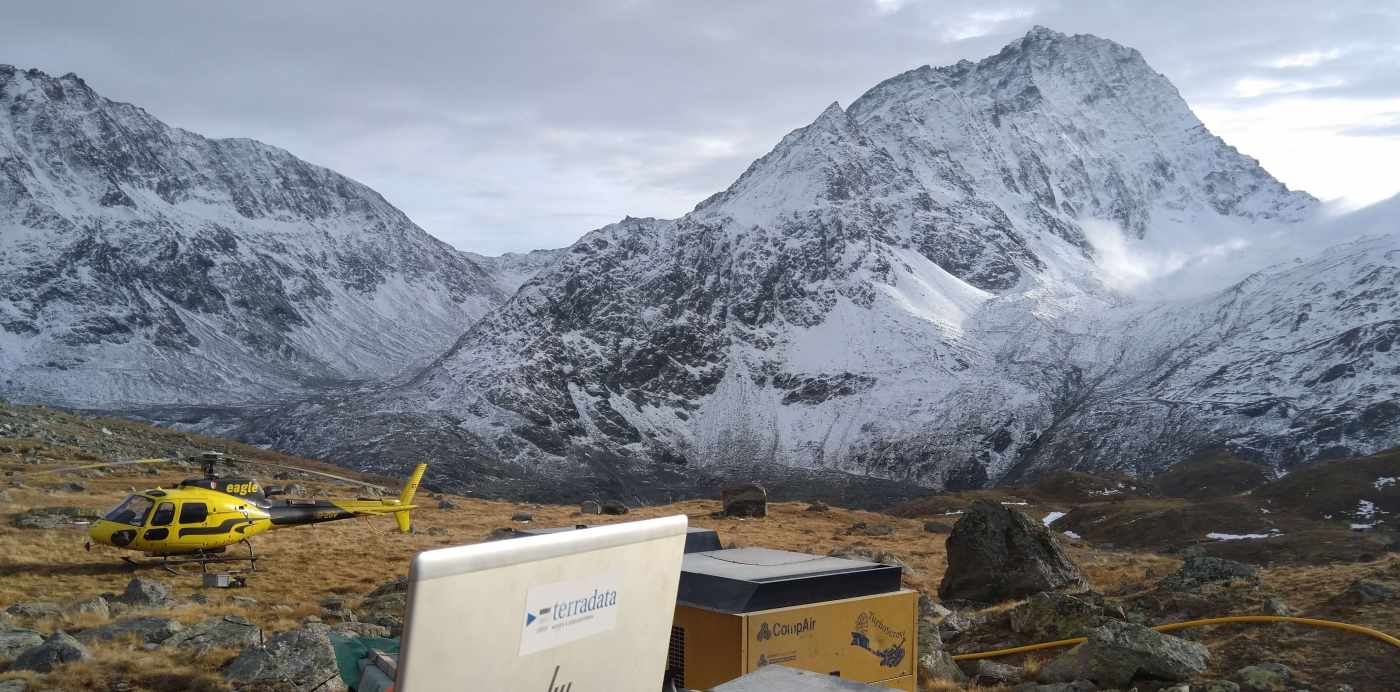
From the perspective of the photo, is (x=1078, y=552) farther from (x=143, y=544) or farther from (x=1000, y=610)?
(x=143, y=544)

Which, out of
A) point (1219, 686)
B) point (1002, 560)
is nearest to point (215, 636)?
point (1219, 686)

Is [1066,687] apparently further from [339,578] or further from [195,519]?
[195,519]

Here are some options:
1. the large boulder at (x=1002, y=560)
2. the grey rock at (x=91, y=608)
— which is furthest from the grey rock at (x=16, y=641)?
the large boulder at (x=1002, y=560)

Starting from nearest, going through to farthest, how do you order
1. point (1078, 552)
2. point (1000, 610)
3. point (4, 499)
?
point (1000, 610) → point (4, 499) → point (1078, 552)

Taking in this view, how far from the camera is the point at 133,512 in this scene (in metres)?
21.6

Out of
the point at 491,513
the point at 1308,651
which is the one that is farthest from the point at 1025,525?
the point at 491,513

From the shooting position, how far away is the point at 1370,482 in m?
97.3

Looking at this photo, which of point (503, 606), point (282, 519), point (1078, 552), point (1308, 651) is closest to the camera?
point (503, 606)

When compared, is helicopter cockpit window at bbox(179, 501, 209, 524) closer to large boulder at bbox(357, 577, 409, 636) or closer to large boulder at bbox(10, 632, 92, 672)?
large boulder at bbox(357, 577, 409, 636)

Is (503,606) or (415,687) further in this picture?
(503,606)

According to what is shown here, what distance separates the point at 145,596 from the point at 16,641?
13.7 ft

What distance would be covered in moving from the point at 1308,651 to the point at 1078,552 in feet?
100

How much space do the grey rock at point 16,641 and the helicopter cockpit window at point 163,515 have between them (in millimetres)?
7719

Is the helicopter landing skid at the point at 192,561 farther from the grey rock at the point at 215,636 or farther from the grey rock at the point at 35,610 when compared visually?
the grey rock at the point at 215,636
